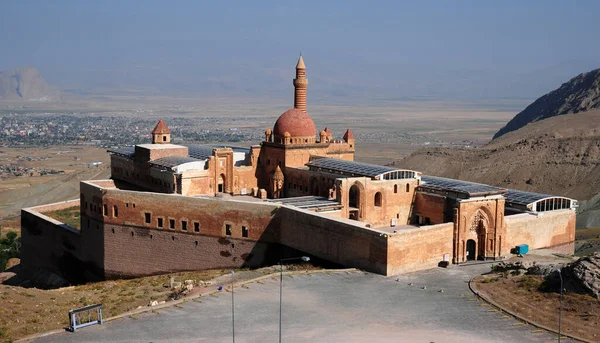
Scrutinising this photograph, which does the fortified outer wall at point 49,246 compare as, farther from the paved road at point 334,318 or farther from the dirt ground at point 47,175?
the dirt ground at point 47,175

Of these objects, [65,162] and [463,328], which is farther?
[65,162]

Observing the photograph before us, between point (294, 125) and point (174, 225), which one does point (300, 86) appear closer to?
point (294, 125)

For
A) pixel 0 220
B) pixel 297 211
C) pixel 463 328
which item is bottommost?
pixel 0 220

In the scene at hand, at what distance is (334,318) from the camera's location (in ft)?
98.9

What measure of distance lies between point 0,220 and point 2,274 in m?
29.8

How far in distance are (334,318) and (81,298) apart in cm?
1490

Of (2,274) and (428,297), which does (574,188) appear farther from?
(2,274)

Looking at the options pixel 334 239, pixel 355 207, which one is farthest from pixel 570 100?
pixel 334 239

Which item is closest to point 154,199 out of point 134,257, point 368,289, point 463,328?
point 134,257

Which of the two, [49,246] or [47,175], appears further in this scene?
A: [47,175]

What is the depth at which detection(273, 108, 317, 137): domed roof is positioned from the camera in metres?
53.8

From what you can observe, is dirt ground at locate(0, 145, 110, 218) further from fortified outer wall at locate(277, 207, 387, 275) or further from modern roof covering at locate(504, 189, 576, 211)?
modern roof covering at locate(504, 189, 576, 211)

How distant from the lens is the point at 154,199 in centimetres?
4606

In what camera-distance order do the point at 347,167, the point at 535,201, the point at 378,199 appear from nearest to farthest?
1. the point at 535,201
2. the point at 378,199
3. the point at 347,167
